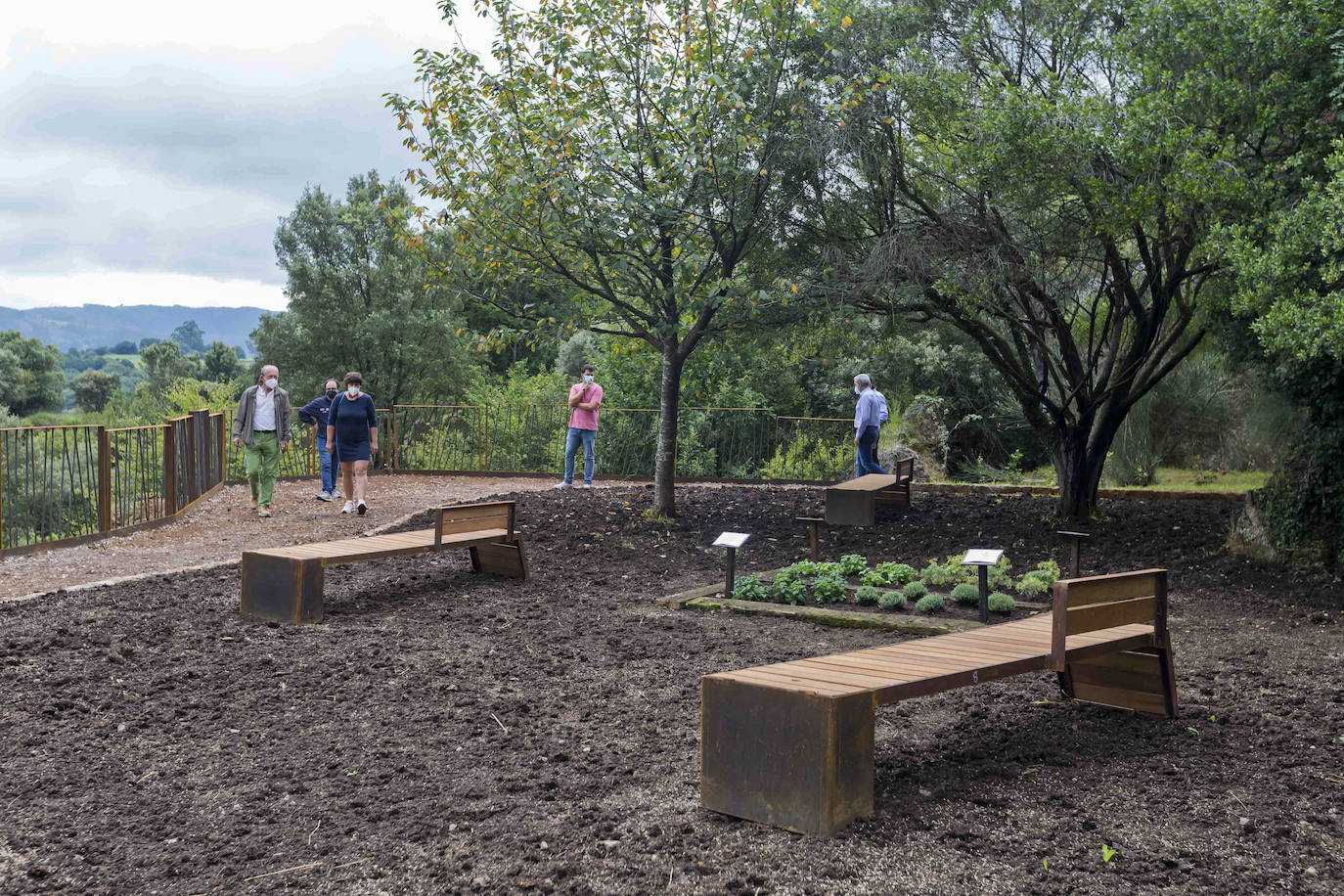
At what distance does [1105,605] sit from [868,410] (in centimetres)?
923

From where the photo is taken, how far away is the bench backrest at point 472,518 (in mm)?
8344

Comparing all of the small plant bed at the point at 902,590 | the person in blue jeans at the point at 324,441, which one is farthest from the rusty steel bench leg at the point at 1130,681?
the person in blue jeans at the point at 324,441

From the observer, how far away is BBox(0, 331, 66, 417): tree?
6372 centimetres

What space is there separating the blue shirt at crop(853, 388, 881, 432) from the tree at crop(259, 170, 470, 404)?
20260mm

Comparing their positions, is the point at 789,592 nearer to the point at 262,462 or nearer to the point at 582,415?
the point at 582,415

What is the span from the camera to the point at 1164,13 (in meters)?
8.59

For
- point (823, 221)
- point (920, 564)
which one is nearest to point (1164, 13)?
point (823, 221)

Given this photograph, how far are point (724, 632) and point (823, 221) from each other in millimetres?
6191

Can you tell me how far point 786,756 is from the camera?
12.4 ft

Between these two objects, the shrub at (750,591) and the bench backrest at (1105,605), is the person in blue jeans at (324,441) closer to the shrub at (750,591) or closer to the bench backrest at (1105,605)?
the shrub at (750,591)

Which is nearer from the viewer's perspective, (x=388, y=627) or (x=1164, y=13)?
(x=388, y=627)

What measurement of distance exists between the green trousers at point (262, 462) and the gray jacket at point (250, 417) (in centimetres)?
9

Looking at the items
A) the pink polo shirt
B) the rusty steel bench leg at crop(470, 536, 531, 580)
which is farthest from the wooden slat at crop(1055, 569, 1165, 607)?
the pink polo shirt

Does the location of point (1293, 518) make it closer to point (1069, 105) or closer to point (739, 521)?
point (1069, 105)
